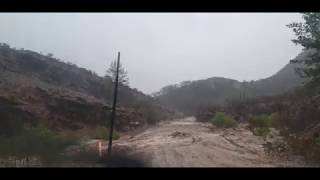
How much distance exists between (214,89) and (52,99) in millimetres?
32800

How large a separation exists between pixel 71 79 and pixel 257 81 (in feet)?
93.4

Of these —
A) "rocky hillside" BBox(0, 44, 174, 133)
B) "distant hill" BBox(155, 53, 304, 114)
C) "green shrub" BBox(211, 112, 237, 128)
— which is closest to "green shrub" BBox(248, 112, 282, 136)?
"green shrub" BBox(211, 112, 237, 128)

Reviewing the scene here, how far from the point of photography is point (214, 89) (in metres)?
56.7

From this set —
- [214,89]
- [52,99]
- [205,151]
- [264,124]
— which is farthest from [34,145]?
[214,89]

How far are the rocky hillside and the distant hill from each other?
18672mm

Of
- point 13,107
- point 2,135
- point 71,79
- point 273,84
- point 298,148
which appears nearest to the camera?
point 298,148

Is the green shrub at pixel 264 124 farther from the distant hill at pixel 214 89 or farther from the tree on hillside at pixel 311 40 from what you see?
the distant hill at pixel 214 89

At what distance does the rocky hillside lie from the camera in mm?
23453

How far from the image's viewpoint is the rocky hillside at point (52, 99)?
23.5 meters

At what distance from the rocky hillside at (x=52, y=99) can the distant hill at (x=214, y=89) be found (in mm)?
18672

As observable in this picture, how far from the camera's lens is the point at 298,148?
13797mm
